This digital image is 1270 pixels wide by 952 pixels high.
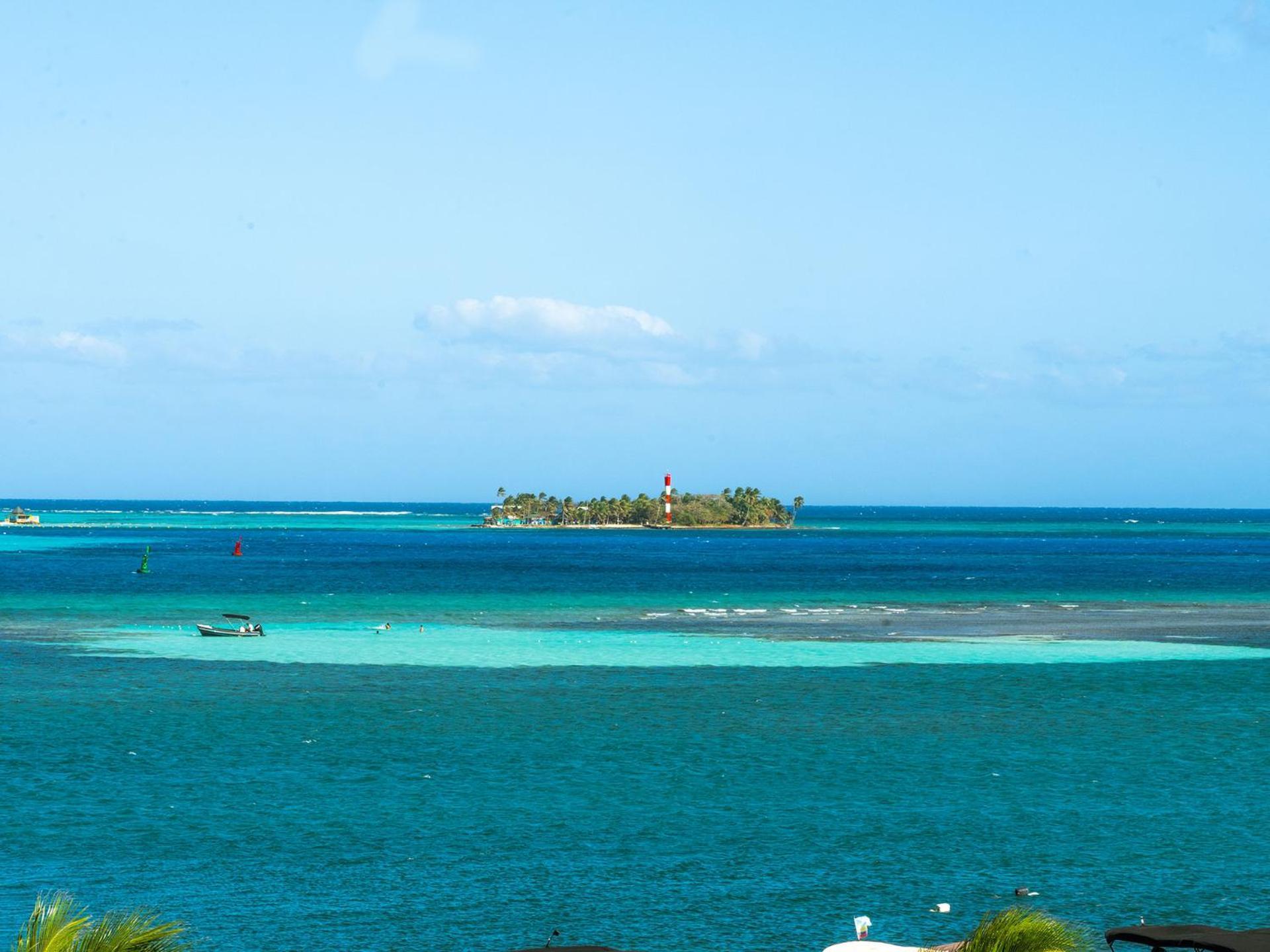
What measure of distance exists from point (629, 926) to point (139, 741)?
768 inches

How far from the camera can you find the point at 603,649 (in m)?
60.8

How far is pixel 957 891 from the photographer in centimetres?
2367

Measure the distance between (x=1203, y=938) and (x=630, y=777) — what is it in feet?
58.0

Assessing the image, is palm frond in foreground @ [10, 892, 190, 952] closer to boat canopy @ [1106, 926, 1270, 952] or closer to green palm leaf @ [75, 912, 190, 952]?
green palm leaf @ [75, 912, 190, 952]

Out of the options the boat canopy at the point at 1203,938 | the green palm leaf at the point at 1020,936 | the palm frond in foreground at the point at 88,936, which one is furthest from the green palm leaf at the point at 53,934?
the boat canopy at the point at 1203,938

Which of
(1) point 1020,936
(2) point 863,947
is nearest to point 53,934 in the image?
(2) point 863,947

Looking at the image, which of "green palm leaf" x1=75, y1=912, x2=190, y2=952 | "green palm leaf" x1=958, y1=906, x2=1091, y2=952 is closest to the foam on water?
"green palm leaf" x1=958, y1=906, x2=1091, y2=952

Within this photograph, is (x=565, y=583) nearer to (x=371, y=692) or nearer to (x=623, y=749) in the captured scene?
(x=371, y=692)

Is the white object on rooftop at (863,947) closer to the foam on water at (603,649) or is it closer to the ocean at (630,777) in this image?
the ocean at (630,777)

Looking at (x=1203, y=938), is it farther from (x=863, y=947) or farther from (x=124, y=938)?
(x=124, y=938)

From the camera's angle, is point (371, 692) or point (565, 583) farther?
point (565, 583)

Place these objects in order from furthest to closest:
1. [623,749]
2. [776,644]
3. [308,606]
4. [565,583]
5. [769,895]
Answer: [565,583], [308,606], [776,644], [623,749], [769,895]

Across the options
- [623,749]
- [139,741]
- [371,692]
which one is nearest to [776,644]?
[371,692]

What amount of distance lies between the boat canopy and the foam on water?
124 feet
